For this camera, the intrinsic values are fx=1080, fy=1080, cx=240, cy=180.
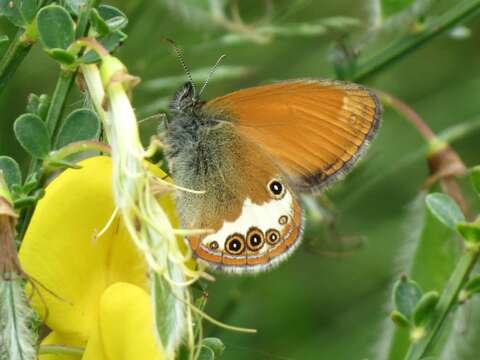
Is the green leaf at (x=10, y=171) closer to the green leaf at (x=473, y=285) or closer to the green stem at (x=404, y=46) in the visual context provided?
the green leaf at (x=473, y=285)

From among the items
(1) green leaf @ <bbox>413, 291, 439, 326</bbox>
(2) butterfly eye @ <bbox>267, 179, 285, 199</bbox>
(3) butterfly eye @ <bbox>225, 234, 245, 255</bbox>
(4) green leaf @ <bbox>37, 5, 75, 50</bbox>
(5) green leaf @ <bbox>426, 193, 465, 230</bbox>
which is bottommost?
(1) green leaf @ <bbox>413, 291, 439, 326</bbox>

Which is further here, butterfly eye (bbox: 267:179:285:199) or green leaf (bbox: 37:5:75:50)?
butterfly eye (bbox: 267:179:285:199)

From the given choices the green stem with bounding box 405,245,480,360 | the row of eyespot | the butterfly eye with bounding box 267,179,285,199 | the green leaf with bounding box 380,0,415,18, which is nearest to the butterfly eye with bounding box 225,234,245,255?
the row of eyespot

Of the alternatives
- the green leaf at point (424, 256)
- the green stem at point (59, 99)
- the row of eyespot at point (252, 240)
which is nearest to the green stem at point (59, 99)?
the green stem at point (59, 99)

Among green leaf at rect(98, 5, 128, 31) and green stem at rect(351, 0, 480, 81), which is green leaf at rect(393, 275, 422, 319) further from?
green stem at rect(351, 0, 480, 81)

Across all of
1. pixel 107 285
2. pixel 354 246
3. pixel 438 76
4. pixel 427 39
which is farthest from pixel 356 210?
pixel 107 285
